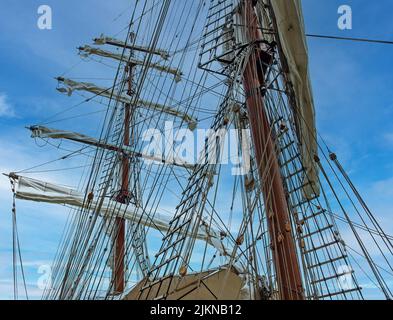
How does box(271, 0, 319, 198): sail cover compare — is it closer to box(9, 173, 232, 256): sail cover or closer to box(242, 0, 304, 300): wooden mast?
box(242, 0, 304, 300): wooden mast

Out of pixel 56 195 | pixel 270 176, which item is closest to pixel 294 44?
pixel 270 176

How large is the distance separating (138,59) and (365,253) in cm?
1453

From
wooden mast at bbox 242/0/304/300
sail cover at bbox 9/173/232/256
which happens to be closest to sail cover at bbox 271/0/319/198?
wooden mast at bbox 242/0/304/300

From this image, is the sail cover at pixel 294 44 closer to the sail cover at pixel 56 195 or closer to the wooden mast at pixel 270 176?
the wooden mast at pixel 270 176

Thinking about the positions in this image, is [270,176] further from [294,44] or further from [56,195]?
[56,195]

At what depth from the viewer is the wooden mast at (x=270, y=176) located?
12.0 ft

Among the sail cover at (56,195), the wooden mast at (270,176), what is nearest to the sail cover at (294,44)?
the wooden mast at (270,176)

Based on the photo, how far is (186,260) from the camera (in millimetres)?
3453

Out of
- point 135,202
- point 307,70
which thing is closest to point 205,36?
point 307,70

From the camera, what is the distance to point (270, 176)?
437 cm

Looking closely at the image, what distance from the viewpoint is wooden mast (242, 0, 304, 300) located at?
3.67m

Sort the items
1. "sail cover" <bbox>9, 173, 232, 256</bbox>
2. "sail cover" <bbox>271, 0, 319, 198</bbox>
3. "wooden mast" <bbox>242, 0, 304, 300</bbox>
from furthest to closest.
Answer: "sail cover" <bbox>9, 173, 232, 256</bbox> → "sail cover" <bbox>271, 0, 319, 198</bbox> → "wooden mast" <bbox>242, 0, 304, 300</bbox>

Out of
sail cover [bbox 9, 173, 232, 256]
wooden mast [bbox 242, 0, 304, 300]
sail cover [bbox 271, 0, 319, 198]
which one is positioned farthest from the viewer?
sail cover [bbox 9, 173, 232, 256]
